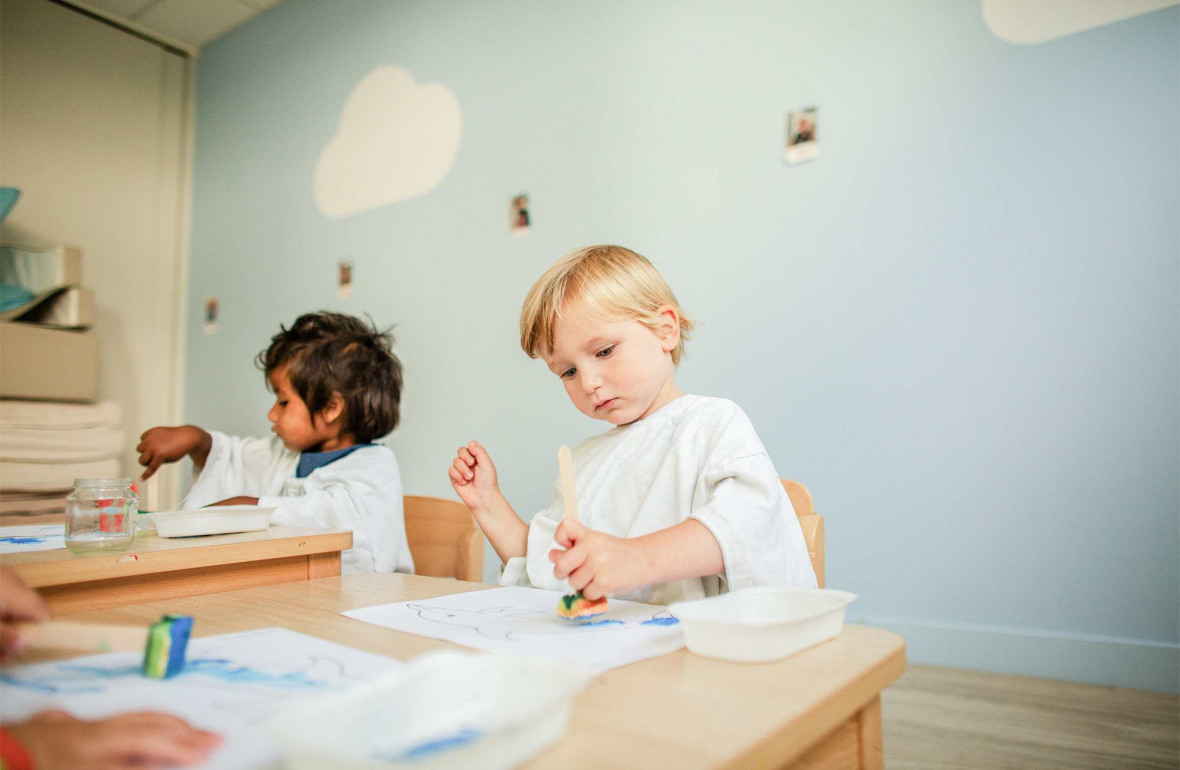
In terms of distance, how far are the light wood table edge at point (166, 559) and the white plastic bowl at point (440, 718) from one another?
1.49 ft

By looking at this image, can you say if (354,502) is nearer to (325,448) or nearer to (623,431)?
(325,448)

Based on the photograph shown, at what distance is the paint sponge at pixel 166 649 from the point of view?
1.27 feet

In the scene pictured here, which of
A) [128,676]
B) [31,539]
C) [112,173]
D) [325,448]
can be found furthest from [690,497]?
[112,173]

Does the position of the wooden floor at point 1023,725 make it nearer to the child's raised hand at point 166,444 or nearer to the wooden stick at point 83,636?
the wooden stick at point 83,636

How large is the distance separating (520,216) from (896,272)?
1.04 meters

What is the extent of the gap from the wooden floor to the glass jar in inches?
39.0

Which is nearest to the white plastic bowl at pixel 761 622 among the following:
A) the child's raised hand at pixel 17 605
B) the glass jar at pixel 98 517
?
the child's raised hand at pixel 17 605

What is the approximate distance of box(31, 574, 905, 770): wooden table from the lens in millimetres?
304

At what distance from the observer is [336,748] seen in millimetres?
250

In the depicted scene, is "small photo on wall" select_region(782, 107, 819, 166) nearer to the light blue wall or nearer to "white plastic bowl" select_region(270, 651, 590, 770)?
the light blue wall

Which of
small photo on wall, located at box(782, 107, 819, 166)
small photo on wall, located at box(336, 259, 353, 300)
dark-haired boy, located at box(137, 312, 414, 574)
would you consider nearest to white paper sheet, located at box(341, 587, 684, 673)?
dark-haired boy, located at box(137, 312, 414, 574)

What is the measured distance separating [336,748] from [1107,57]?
163 cm

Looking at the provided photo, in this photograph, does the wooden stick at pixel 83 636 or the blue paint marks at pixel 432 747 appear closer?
the blue paint marks at pixel 432 747

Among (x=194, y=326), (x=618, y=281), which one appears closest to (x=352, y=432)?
(x=618, y=281)
